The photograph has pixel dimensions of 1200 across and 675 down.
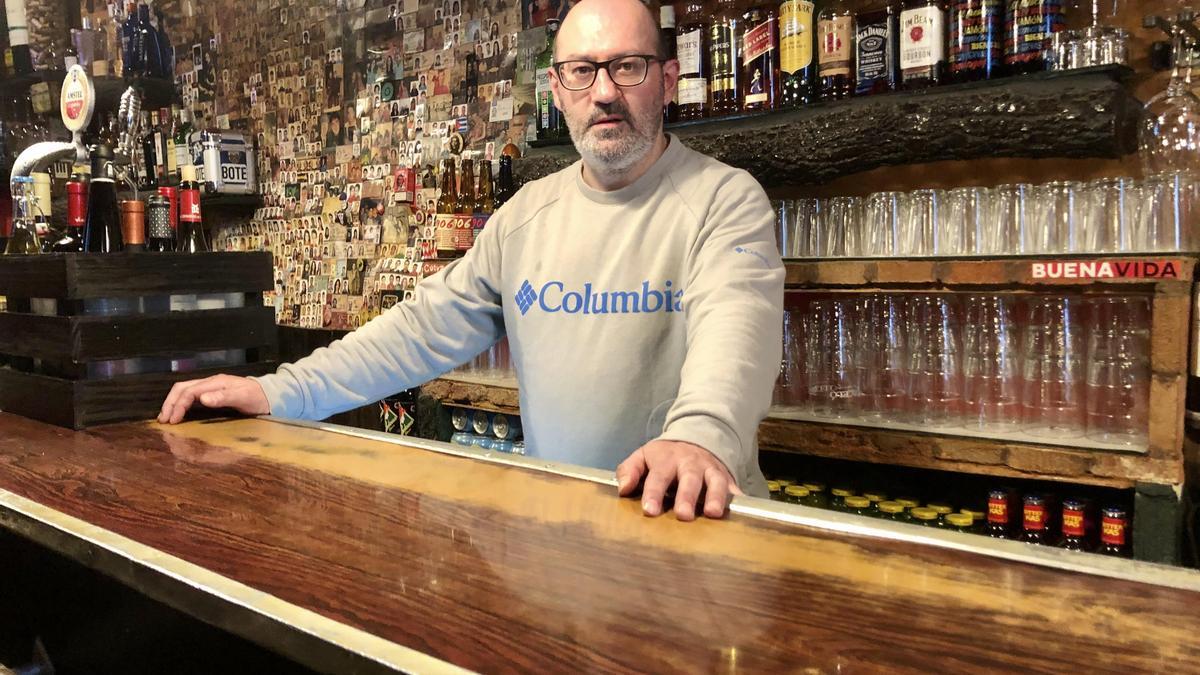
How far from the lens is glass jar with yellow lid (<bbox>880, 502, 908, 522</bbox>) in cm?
226

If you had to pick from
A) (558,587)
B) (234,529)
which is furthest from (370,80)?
(558,587)

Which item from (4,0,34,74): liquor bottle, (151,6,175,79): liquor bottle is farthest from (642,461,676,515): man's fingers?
(4,0,34,74): liquor bottle

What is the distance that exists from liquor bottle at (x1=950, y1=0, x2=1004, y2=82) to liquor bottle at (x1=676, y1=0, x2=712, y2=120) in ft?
2.27

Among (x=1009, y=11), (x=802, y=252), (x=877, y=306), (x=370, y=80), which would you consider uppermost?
(x=370, y=80)

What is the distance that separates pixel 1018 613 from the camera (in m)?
0.71

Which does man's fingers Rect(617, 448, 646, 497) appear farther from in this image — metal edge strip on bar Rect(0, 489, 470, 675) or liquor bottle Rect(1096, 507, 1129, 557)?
liquor bottle Rect(1096, 507, 1129, 557)

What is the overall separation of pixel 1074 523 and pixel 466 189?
95.0 inches

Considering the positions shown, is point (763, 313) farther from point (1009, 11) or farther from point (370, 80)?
point (370, 80)

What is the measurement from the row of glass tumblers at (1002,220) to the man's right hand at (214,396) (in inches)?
55.8

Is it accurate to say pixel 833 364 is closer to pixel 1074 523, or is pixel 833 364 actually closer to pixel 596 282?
pixel 1074 523

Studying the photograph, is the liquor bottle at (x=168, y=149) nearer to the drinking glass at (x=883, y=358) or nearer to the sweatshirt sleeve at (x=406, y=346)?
the sweatshirt sleeve at (x=406, y=346)

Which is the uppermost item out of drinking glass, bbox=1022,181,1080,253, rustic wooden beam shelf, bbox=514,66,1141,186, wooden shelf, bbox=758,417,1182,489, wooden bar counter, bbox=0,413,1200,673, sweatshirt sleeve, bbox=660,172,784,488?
rustic wooden beam shelf, bbox=514,66,1141,186

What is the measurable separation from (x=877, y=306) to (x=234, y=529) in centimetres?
176

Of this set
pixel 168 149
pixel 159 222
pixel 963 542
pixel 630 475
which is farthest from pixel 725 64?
pixel 168 149
